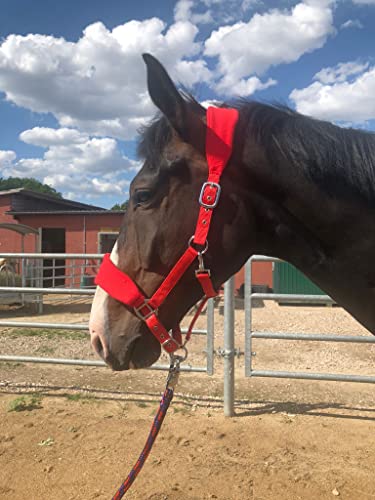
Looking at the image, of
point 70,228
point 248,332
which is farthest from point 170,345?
point 70,228

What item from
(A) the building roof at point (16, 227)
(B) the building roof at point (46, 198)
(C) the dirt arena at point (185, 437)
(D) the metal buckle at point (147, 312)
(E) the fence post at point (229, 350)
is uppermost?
(B) the building roof at point (46, 198)

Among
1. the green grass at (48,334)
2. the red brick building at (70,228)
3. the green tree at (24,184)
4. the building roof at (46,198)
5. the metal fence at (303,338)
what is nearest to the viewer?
the metal fence at (303,338)

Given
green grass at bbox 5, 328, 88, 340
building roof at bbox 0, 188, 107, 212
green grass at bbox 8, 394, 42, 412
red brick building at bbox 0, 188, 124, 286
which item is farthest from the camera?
building roof at bbox 0, 188, 107, 212

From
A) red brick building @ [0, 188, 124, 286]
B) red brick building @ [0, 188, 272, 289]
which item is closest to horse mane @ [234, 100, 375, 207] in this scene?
red brick building @ [0, 188, 272, 289]

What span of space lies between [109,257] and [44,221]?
648 inches

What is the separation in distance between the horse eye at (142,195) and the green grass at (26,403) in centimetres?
336

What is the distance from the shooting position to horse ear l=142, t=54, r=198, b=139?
1.37 meters

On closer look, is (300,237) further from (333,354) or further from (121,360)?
(333,354)

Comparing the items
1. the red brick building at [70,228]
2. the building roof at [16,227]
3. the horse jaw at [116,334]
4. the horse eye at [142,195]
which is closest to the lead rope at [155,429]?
the horse jaw at [116,334]

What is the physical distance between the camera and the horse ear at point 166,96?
1.37 meters

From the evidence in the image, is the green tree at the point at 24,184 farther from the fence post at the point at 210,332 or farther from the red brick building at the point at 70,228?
the fence post at the point at 210,332

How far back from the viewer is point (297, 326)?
340 inches

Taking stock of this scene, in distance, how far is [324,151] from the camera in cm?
141

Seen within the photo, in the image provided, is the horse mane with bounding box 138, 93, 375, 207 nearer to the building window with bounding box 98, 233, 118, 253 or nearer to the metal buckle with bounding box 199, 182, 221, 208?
the metal buckle with bounding box 199, 182, 221, 208
